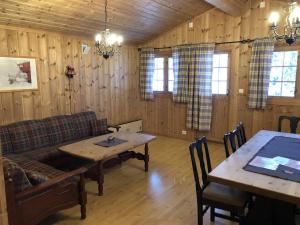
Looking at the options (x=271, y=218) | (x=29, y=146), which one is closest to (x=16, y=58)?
(x=29, y=146)

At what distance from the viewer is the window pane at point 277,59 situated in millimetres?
4625

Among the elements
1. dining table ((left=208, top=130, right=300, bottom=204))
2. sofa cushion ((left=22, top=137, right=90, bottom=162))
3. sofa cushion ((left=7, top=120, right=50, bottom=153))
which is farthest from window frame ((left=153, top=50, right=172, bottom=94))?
dining table ((left=208, top=130, right=300, bottom=204))

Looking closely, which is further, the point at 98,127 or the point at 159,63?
the point at 159,63

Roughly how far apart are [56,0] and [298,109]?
Answer: 445cm

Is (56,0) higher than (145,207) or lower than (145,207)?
higher

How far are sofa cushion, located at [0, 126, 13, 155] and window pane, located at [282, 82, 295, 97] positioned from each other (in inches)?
188

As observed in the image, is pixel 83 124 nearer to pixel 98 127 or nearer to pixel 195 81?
pixel 98 127

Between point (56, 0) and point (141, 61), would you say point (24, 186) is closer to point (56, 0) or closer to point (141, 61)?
point (56, 0)

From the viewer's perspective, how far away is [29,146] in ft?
12.5

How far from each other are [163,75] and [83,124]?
2449 millimetres

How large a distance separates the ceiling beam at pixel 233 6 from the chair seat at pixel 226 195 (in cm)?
285

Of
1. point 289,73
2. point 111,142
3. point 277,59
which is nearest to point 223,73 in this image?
point 277,59

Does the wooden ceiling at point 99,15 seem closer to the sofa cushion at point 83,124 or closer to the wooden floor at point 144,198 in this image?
the sofa cushion at point 83,124

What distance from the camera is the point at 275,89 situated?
188 inches
